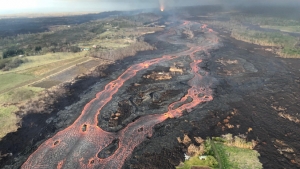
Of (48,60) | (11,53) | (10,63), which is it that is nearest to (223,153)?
(48,60)

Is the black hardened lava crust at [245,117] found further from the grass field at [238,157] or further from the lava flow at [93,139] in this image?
the lava flow at [93,139]

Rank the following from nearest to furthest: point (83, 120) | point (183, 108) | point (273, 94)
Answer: point (83, 120), point (183, 108), point (273, 94)

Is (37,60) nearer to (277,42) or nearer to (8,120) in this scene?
(8,120)

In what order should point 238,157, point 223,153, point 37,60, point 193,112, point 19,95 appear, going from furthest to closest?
point 37,60, point 19,95, point 193,112, point 223,153, point 238,157

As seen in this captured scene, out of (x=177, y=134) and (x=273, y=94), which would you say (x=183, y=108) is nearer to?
(x=177, y=134)

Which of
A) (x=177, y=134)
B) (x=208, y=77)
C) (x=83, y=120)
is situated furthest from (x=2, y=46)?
(x=177, y=134)

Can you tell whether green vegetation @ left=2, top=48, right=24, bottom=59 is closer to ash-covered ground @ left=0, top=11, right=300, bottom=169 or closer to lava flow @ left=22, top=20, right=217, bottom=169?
ash-covered ground @ left=0, top=11, right=300, bottom=169
